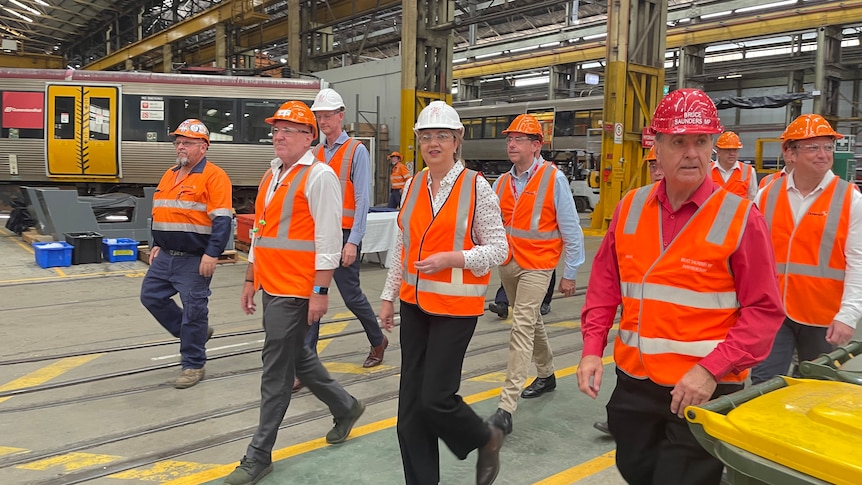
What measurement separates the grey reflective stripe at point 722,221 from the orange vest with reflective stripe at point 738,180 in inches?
209

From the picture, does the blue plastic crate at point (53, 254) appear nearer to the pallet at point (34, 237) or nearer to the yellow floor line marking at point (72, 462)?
the pallet at point (34, 237)

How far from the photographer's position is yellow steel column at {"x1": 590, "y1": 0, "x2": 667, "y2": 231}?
14.3 m

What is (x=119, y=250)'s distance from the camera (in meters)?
10.2

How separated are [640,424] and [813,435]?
618 millimetres

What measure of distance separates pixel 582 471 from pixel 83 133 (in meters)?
13.4

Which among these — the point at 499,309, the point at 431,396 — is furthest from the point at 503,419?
the point at 499,309

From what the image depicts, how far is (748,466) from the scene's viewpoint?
5.58 feet

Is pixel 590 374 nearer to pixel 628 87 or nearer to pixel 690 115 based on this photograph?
pixel 690 115

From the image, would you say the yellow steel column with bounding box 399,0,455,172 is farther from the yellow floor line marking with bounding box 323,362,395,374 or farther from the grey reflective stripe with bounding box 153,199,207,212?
the grey reflective stripe with bounding box 153,199,207,212

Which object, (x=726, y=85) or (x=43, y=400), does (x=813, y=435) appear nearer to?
(x=43, y=400)

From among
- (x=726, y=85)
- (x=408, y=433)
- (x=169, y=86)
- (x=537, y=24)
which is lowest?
(x=408, y=433)

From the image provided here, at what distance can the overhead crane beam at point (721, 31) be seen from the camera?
18297 millimetres

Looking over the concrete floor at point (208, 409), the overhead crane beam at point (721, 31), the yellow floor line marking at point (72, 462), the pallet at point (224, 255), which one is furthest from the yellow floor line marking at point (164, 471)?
the overhead crane beam at point (721, 31)

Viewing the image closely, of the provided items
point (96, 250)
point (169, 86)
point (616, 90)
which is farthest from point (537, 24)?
point (96, 250)
